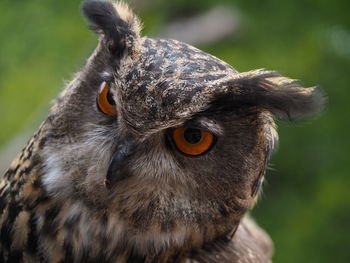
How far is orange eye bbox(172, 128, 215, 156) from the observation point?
1829mm

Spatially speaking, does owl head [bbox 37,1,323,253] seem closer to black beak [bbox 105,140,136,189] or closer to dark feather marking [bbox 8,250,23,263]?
black beak [bbox 105,140,136,189]

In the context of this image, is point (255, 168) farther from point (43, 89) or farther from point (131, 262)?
point (43, 89)

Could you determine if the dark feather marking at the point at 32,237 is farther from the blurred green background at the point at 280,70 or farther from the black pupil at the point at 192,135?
the blurred green background at the point at 280,70

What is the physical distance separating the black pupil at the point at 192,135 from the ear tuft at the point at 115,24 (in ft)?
0.98

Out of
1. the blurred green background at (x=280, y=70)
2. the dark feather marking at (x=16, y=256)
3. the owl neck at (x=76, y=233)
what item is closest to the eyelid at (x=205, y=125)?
the owl neck at (x=76, y=233)

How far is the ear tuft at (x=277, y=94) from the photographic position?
1.85m

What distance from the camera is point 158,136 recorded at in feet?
6.11

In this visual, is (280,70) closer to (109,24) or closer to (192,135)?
(109,24)

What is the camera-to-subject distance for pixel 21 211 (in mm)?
2139

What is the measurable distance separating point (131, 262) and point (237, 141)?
574mm

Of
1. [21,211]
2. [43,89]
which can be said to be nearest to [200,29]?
[43,89]

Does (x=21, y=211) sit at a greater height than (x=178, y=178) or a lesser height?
lesser

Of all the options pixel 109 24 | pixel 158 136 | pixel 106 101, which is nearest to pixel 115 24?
pixel 109 24

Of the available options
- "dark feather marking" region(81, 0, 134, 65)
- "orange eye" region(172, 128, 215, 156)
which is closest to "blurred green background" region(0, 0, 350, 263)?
"dark feather marking" region(81, 0, 134, 65)
